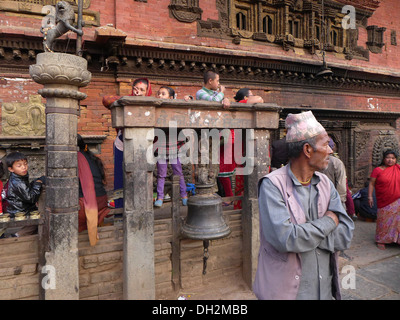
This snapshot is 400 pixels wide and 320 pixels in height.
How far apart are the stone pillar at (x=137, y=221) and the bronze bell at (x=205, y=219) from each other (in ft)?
1.41

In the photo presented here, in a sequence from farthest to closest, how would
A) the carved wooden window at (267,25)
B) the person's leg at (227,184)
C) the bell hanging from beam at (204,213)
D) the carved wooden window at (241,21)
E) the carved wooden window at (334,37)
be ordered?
the carved wooden window at (334,37)
the carved wooden window at (267,25)
the carved wooden window at (241,21)
the person's leg at (227,184)
the bell hanging from beam at (204,213)

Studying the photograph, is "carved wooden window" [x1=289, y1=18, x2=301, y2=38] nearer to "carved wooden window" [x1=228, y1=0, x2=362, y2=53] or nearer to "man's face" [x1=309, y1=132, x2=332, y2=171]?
"carved wooden window" [x1=228, y1=0, x2=362, y2=53]

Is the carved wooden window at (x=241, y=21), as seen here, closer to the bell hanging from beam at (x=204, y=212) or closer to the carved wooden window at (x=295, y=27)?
the carved wooden window at (x=295, y=27)

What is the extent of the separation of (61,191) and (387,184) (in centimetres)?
582

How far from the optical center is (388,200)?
542 centimetres

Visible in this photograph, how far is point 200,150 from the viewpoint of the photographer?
10.2 feet

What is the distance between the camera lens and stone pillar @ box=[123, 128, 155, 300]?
8.99ft

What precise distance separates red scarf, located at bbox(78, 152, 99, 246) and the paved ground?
1278 millimetres

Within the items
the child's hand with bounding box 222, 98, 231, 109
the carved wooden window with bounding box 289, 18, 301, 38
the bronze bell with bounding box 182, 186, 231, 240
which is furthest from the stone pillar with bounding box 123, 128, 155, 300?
the carved wooden window with bounding box 289, 18, 301, 38

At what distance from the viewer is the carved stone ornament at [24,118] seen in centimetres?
552

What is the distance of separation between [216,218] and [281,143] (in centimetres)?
236

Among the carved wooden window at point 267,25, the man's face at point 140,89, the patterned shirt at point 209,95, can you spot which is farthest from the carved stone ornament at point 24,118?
the carved wooden window at point 267,25

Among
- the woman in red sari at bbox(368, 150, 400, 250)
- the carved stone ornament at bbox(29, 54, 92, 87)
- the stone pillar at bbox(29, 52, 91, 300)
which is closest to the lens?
the carved stone ornament at bbox(29, 54, 92, 87)

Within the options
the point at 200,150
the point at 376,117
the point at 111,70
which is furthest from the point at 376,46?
the point at 200,150
